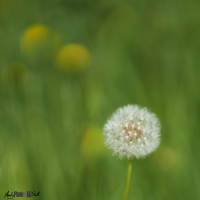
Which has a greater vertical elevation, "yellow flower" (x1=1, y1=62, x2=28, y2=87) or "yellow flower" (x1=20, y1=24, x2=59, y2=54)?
"yellow flower" (x1=20, y1=24, x2=59, y2=54)

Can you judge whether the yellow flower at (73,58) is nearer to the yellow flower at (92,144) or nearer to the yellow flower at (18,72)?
the yellow flower at (18,72)

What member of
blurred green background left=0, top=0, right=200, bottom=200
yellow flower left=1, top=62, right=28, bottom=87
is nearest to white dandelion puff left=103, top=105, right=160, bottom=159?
blurred green background left=0, top=0, right=200, bottom=200

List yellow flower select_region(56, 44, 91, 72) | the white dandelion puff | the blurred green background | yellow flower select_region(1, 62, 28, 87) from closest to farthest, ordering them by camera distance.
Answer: the white dandelion puff, the blurred green background, yellow flower select_region(1, 62, 28, 87), yellow flower select_region(56, 44, 91, 72)

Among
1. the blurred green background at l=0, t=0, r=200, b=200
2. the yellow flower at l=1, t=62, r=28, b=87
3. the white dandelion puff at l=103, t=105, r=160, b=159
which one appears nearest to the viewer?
the white dandelion puff at l=103, t=105, r=160, b=159

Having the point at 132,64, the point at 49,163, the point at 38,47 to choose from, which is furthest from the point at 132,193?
the point at 38,47

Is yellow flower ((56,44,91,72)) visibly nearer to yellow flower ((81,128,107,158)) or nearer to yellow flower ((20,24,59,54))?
yellow flower ((20,24,59,54))

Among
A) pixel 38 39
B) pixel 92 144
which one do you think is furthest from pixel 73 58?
pixel 92 144

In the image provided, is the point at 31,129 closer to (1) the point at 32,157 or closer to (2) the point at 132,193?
(1) the point at 32,157

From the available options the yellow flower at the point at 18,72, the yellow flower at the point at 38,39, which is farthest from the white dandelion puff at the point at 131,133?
the yellow flower at the point at 38,39
